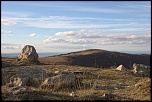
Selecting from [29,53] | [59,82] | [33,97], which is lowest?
[33,97]

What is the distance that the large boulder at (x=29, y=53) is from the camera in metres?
24.8

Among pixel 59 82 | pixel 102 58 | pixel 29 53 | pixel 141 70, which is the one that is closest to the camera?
pixel 59 82

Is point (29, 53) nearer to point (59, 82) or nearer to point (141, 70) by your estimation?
point (141, 70)

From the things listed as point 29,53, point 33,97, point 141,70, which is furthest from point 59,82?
point 29,53

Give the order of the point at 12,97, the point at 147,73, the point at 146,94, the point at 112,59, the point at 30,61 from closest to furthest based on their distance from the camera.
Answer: the point at 12,97, the point at 146,94, the point at 147,73, the point at 30,61, the point at 112,59

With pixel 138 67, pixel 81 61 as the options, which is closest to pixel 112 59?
pixel 81 61

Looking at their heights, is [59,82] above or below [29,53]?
below

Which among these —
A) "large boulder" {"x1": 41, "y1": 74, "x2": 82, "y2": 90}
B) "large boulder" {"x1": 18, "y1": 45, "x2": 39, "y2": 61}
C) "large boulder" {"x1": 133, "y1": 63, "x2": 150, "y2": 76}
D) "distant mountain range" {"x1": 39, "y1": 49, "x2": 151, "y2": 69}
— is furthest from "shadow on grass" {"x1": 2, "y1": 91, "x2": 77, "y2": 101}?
"distant mountain range" {"x1": 39, "y1": 49, "x2": 151, "y2": 69}

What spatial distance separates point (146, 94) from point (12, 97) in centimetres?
400

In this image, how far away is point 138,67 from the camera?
19.0m

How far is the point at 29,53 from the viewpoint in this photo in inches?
985

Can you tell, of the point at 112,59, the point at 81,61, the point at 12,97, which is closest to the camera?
the point at 12,97

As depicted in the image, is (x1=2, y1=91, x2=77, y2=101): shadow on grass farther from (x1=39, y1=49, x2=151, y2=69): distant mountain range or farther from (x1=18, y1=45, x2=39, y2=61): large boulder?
(x1=39, y1=49, x2=151, y2=69): distant mountain range

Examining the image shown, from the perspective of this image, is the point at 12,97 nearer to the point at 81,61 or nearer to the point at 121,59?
the point at 81,61
